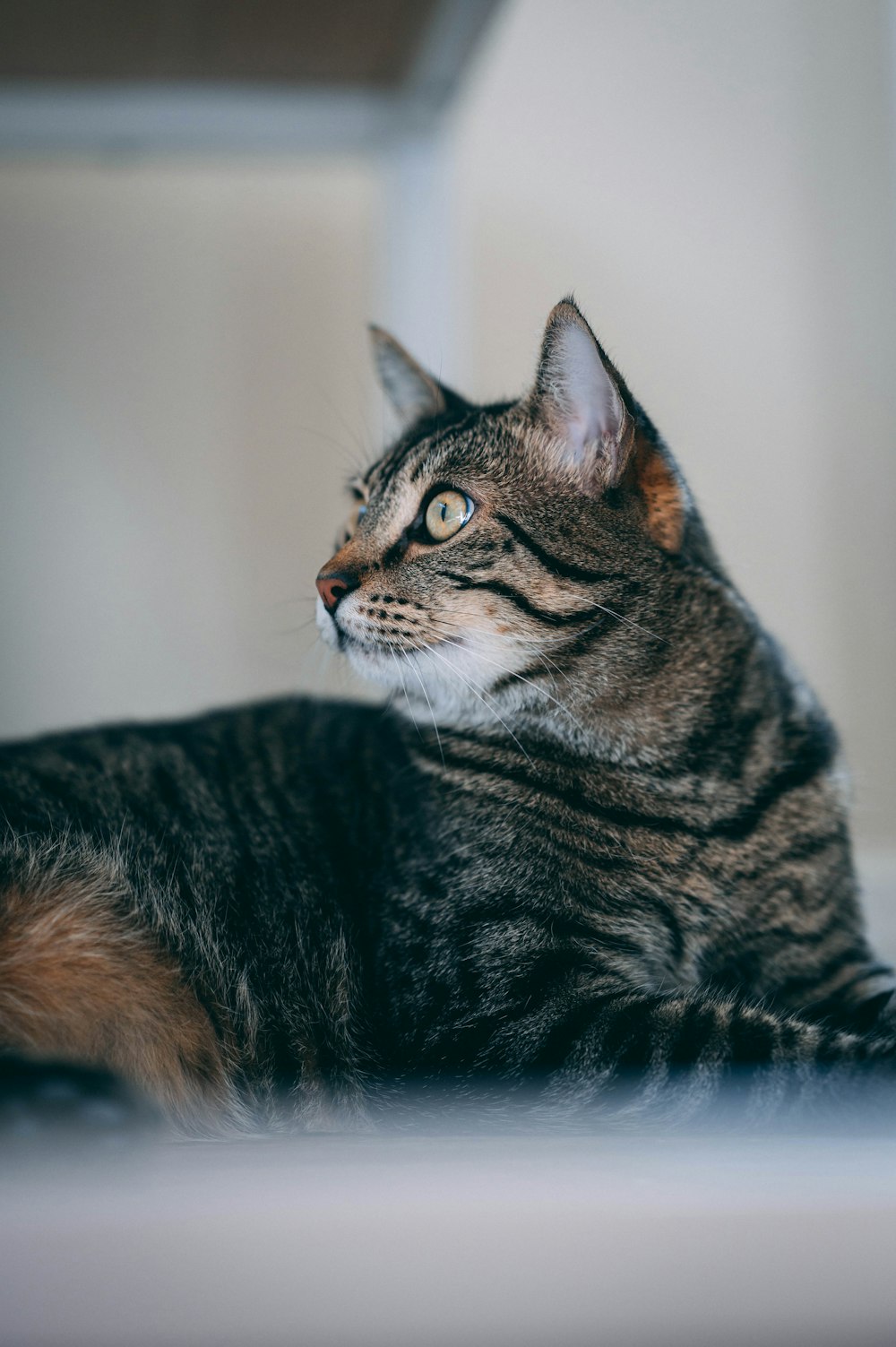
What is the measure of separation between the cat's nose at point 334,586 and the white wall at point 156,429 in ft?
2.05

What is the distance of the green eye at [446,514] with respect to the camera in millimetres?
837

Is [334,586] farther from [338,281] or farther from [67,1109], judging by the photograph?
[338,281]

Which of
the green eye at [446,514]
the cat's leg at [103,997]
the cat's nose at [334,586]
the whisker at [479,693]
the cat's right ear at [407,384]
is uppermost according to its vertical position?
the cat's right ear at [407,384]

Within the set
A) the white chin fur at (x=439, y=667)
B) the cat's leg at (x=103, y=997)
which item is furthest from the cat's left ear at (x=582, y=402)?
the cat's leg at (x=103, y=997)

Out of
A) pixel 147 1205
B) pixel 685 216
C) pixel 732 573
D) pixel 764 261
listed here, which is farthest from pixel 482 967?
pixel 764 261

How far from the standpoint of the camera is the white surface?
0.38 metres

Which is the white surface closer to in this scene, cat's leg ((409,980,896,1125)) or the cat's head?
cat's leg ((409,980,896,1125))

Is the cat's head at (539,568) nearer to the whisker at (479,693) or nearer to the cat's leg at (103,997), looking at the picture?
the whisker at (479,693)

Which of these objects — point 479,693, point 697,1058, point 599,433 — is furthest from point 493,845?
point 599,433

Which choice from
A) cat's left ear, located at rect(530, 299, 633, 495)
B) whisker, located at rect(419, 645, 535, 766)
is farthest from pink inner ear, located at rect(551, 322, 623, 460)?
whisker, located at rect(419, 645, 535, 766)

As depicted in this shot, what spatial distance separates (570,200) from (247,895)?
0.95 m

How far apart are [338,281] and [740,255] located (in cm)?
64

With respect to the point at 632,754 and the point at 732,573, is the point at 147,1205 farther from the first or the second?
the point at 732,573

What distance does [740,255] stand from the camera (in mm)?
1257
